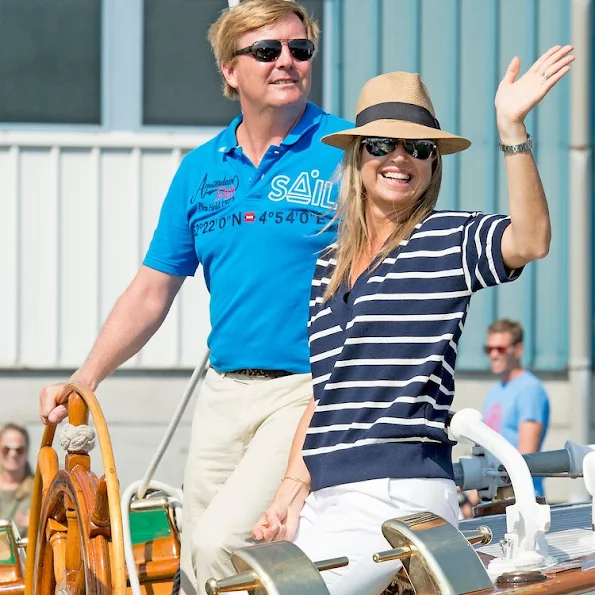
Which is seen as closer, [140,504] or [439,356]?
[439,356]

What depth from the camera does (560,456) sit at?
3223 millimetres

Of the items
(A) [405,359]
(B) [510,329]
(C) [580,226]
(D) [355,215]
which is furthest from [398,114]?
(C) [580,226]

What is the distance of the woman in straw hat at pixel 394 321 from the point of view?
7.91 ft

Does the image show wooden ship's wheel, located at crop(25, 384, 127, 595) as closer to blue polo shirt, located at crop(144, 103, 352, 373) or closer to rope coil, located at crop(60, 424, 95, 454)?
rope coil, located at crop(60, 424, 95, 454)

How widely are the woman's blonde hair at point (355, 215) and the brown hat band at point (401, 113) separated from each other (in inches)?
2.6

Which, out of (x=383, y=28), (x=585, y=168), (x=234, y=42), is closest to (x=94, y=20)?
(x=383, y=28)

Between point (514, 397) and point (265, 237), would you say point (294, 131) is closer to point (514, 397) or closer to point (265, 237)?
point (265, 237)

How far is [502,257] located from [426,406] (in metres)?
0.34

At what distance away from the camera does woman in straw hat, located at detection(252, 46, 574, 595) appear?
7.91ft

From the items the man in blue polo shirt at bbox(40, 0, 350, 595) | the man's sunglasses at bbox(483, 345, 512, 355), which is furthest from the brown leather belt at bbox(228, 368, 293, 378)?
the man's sunglasses at bbox(483, 345, 512, 355)

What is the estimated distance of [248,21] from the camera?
133 inches

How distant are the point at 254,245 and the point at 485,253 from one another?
0.87m

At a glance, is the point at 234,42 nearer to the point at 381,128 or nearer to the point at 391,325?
the point at 381,128

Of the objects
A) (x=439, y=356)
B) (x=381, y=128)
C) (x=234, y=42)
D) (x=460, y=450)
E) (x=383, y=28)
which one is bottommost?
(x=460, y=450)
